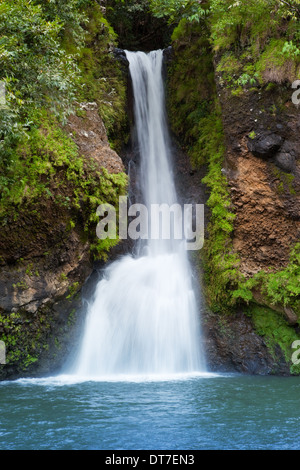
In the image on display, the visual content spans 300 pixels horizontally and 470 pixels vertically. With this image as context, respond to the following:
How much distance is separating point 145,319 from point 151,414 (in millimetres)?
4173

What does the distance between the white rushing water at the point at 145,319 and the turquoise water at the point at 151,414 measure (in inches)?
43.4

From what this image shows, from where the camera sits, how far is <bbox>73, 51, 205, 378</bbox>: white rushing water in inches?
378

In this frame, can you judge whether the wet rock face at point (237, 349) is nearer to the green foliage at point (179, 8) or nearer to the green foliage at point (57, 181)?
the green foliage at point (57, 181)

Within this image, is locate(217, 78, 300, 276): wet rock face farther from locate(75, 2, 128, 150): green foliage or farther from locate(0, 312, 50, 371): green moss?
locate(0, 312, 50, 371): green moss

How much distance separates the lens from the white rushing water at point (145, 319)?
9604 millimetres

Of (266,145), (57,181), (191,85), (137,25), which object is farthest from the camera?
(137,25)

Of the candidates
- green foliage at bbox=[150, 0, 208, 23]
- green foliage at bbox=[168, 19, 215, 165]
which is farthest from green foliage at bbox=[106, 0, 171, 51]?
green foliage at bbox=[150, 0, 208, 23]

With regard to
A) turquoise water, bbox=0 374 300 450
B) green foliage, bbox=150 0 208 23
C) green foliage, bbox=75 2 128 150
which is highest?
green foliage, bbox=150 0 208 23

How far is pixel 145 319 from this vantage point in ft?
33.5

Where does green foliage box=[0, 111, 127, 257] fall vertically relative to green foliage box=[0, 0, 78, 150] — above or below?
below

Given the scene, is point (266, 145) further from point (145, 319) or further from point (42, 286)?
point (42, 286)

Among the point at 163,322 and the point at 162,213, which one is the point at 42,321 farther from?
the point at 162,213

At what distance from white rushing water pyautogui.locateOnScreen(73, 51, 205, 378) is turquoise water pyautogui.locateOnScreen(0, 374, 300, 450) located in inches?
43.4

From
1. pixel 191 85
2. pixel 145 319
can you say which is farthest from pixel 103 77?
pixel 145 319
